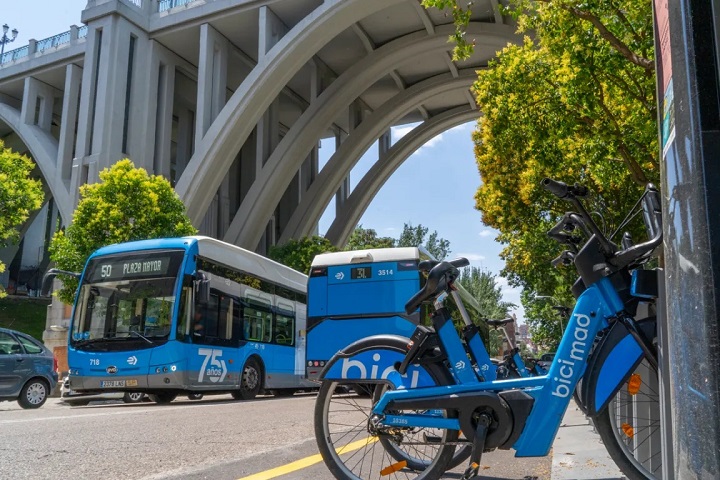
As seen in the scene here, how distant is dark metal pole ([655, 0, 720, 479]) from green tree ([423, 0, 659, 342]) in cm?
463

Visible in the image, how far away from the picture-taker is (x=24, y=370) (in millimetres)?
12680

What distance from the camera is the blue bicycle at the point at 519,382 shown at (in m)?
3.12

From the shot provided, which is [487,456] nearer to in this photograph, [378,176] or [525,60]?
[525,60]

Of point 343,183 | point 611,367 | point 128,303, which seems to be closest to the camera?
point 611,367

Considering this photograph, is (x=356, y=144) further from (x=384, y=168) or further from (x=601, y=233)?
(x=601, y=233)

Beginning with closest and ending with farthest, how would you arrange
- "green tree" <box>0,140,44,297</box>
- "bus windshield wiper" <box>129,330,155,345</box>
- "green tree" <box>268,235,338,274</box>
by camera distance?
"bus windshield wiper" <box>129,330,155,345</box> < "green tree" <box>0,140,44,297</box> < "green tree" <box>268,235,338,274</box>

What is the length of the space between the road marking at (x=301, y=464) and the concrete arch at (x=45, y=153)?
97.2ft

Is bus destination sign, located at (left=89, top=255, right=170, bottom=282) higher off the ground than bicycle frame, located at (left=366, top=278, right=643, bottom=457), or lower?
higher

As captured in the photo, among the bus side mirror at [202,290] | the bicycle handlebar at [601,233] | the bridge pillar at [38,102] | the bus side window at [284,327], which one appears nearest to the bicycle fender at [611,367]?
the bicycle handlebar at [601,233]

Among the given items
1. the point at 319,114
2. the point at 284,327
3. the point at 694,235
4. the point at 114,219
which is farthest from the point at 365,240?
the point at 694,235

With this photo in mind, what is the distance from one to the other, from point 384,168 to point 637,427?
1875 inches

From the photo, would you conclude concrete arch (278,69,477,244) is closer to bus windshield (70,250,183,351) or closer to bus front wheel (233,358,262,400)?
bus front wheel (233,358,262,400)

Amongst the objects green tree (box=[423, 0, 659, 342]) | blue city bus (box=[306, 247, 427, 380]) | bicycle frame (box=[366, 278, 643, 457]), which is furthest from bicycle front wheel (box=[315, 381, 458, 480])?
blue city bus (box=[306, 247, 427, 380])

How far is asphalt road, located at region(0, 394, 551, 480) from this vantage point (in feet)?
14.5
